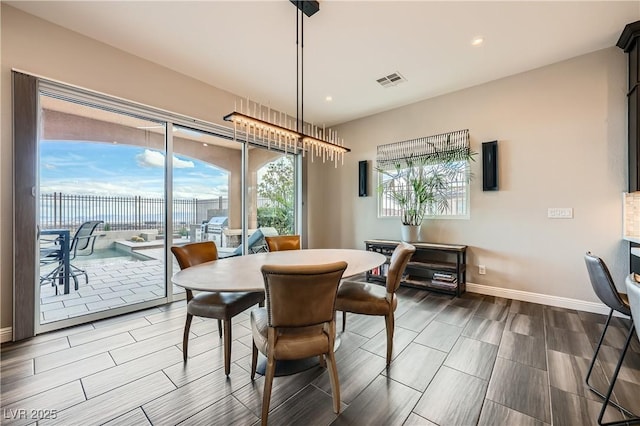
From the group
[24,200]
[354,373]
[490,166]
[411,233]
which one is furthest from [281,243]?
[490,166]

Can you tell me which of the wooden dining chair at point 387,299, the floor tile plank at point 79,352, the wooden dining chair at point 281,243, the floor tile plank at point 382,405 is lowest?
the floor tile plank at point 382,405

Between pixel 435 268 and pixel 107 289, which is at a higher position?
pixel 435 268

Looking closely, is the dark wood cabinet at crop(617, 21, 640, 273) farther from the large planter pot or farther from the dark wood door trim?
the dark wood door trim

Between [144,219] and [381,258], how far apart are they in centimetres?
297

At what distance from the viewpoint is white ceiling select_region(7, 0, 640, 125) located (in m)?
2.25

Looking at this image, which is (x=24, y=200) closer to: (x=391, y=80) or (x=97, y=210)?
(x=97, y=210)

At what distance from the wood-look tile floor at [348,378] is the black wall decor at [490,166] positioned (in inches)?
68.4

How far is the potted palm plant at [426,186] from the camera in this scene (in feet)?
12.4

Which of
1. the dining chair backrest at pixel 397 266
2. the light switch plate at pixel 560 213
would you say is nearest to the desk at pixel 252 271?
the dining chair backrest at pixel 397 266

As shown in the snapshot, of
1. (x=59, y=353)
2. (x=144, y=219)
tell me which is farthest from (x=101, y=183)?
(x=59, y=353)

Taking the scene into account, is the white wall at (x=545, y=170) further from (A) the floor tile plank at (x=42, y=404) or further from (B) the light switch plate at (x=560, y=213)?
(A) the floor tile plank at (x=42, y=404)

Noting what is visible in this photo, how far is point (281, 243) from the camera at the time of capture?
3.14 m

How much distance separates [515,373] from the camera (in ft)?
6.03

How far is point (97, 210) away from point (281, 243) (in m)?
2.14
